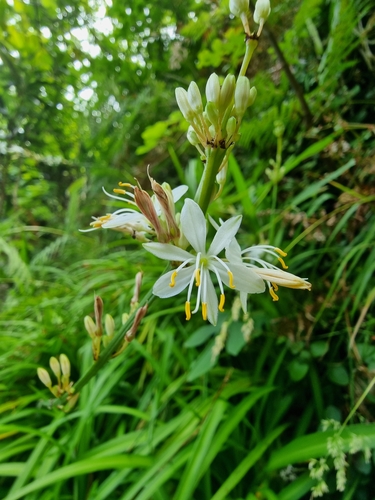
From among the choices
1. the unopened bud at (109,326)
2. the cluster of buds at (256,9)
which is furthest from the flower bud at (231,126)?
the unopened bud at (109,326)

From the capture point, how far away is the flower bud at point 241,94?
325 mm

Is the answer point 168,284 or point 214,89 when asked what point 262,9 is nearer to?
point 214,89

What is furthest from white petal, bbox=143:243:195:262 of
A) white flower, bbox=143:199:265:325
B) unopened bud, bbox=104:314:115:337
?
unopened bud, bbox=104:314:115:337

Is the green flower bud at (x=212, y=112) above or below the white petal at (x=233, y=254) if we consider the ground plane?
above

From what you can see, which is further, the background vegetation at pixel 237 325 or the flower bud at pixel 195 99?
the background vegetation at pixel 237 325

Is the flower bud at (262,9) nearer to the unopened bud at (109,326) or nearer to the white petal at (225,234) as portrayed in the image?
the white petal at (225,234)

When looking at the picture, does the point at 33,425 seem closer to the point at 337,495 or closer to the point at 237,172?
the point at 337,495

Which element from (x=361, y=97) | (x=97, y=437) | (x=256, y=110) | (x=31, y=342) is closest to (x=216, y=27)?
(x=256, y=110)

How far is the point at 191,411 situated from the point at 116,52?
1759 millimetres

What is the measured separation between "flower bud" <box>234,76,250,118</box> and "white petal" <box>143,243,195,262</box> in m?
0.15

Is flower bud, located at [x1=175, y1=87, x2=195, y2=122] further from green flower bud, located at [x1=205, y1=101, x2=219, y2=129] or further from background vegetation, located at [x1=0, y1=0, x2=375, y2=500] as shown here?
background vegetation, located at [x1=0, y1=0, x2=375, y2=500]

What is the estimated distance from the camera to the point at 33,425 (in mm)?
875

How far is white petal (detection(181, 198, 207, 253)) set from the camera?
0.32 meters

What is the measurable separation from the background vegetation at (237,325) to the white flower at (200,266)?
0.23 metres
